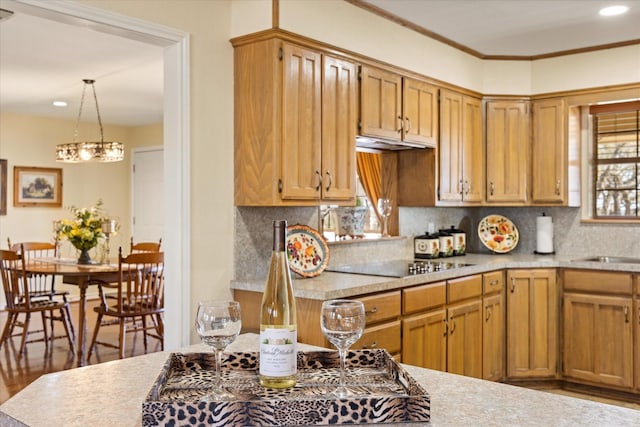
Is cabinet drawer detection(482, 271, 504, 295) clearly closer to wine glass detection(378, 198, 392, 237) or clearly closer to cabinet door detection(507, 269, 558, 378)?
cabinet door detection(507, 269, 558, 378)

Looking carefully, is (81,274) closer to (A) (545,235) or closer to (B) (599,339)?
(A) (545,235)

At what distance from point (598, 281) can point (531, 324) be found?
0.55 metres

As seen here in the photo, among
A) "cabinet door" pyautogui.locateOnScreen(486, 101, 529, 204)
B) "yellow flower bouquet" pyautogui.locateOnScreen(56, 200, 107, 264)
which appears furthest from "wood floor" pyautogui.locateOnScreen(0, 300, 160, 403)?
"cabinet door" pyautogui.locateOnScreen(486, 101, 529, 204)

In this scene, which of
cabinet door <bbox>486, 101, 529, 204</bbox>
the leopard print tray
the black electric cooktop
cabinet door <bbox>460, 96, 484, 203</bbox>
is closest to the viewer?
the leopard print tray

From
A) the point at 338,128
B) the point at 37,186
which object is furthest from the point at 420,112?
the point at 37,186

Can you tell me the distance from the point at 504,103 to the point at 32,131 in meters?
6.18

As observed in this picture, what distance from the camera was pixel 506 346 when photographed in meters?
4.28

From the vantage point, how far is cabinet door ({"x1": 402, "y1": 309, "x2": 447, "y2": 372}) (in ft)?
10.9

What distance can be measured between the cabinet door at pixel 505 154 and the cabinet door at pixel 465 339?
44.7 inches

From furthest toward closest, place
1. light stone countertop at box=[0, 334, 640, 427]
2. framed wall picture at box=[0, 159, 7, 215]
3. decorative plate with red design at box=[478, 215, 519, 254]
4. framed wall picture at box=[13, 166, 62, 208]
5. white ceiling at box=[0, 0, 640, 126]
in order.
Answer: framed wall picture at box=[13, 166, 62, 208]
framed wall picture at box=[0, 159, 7, 215]
decorative plate with red design at box=[478, 215, 519, 254]
white ceiling at box=[0, 0, 640, 126]
light stone countertop at box=[0, 334, 640, 427]

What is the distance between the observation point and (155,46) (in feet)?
13.9

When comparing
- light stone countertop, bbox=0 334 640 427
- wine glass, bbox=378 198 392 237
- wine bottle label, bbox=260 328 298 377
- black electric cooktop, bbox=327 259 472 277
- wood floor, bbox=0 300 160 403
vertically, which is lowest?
wood floor, bbox=0 300 160 403

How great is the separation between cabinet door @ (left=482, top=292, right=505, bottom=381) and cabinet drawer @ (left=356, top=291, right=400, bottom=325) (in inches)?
43.0

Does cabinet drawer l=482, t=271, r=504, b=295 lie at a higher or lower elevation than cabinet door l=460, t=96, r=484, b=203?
lower
